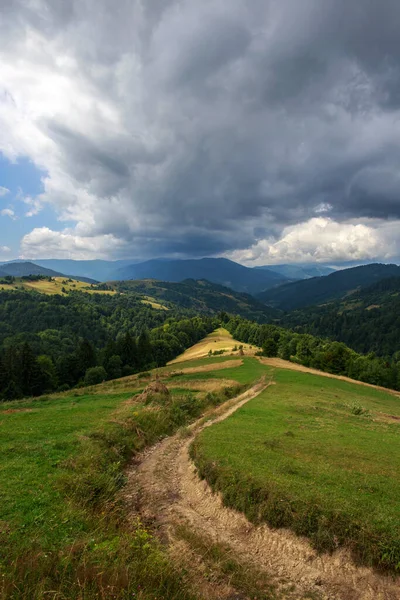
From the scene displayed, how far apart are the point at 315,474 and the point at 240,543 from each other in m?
6.02

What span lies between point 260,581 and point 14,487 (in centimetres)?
1161

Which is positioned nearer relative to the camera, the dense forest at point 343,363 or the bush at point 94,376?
the bush at point 94,376

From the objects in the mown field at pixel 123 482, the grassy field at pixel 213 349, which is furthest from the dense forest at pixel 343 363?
the mown field at pixel 123 482

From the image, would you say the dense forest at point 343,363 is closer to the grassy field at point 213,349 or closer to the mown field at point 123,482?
the grassy field at point 213,349

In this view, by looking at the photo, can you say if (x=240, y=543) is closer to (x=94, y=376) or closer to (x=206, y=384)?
(x=206, y=384)

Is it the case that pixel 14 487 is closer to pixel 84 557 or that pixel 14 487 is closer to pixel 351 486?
pixel 84 557

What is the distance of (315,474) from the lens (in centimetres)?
1677

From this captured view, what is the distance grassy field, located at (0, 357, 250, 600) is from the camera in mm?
8234

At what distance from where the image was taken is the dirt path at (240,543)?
10734 mm

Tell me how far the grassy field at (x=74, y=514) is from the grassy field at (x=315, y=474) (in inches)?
220

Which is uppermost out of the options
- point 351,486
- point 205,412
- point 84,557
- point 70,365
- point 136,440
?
point 84,557

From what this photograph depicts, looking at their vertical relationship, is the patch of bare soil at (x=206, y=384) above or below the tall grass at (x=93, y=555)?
below

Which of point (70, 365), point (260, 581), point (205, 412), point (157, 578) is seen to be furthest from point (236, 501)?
point (70, 365)

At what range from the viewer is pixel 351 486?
1540cm
